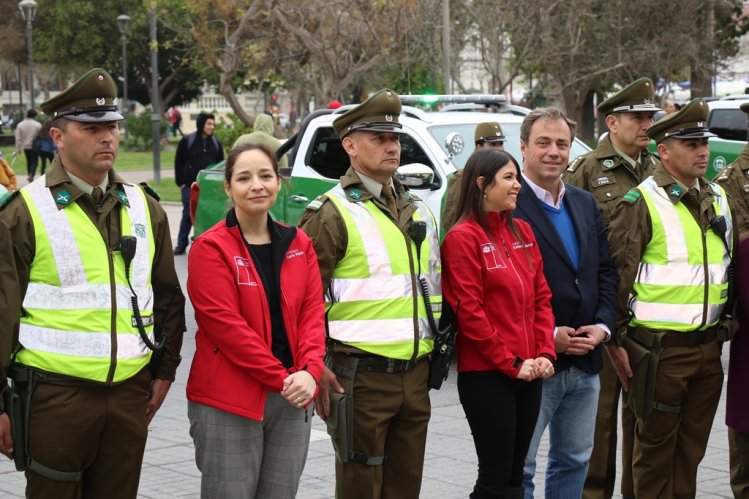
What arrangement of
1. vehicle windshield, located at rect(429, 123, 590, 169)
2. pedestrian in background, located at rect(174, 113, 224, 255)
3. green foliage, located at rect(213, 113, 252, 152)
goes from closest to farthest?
vehicle windshield, located at rect(429, 123, 590, 169), pedestrian in background, located at rect(174, 113, 224, 255), green foliage, located at rect(213, 113, 252, 152)

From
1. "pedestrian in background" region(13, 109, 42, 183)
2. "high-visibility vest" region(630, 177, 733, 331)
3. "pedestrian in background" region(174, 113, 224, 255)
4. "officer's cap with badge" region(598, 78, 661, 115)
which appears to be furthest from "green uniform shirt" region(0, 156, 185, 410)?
"pedestrian in background" region(13, 109, 42, 183)

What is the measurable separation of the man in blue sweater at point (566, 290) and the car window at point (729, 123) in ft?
40.2

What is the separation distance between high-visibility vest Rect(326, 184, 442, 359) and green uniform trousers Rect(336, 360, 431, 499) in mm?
124

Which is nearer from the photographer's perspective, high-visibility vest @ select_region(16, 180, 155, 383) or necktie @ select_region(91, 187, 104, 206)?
high-visibility vest @ select_region(16, 180, 155, 383)

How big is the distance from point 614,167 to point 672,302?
124cm

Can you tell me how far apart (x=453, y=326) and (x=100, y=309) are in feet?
4.94

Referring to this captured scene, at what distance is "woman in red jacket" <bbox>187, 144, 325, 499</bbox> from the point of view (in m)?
4.52

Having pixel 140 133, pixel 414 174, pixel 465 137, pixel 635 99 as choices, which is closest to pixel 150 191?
pixel 635 99

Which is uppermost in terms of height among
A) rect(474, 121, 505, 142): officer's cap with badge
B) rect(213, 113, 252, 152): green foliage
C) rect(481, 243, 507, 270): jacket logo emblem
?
rect(474, 121, 505, 142): officer's cap with badge

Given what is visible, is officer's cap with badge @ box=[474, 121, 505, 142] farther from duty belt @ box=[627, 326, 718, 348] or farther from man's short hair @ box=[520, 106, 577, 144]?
duty belt @ box=[627, 326, 718, 348]

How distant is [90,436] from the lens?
14.4 feet

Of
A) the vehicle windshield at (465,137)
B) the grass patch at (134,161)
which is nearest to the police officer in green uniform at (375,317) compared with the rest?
the vehicle windshield at (465,137)

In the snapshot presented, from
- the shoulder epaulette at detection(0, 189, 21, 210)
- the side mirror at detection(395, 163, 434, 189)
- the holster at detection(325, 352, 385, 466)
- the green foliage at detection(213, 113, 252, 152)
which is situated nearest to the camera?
the shoulder epaulette at detection(0, 189, 21, 210)

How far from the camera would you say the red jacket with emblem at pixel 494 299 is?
5027mm
